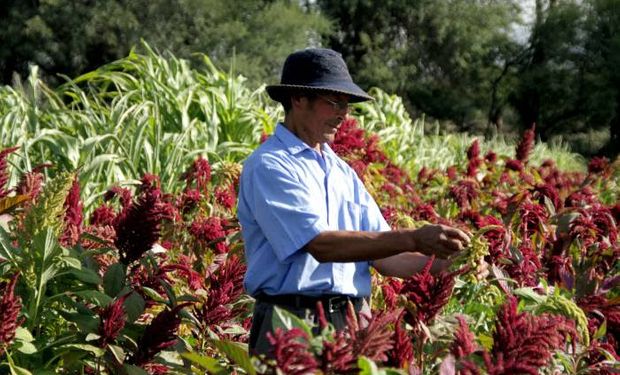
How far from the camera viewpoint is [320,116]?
2543 millimetres

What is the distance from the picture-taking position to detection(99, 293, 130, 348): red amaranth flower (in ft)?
6.71

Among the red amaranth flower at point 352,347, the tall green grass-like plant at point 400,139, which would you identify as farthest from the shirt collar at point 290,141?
the tall green grass-like plant at point 400,139

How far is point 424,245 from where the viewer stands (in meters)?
1.99

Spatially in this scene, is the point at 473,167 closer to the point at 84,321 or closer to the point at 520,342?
the point at 84,321

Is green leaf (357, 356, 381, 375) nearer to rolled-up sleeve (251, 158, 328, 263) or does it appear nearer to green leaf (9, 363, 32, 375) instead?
rolled-up sleeve (251, 158, 328, 263)

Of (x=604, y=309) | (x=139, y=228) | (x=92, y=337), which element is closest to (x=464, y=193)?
(x=604, y=309)

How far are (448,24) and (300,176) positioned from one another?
46596 mm

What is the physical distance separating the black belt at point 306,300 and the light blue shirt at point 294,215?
24mm

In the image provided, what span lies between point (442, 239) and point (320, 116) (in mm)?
726

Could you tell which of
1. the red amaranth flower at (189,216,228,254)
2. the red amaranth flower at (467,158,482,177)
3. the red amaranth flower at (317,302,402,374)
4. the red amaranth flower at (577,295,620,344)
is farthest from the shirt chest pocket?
the red amaranth flower at (467,158,482,177)

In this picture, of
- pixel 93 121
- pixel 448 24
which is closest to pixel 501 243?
pixel 93 121

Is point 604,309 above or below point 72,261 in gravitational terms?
below

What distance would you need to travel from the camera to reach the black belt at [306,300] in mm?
2396

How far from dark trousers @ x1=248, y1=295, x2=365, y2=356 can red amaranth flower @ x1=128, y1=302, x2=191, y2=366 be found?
1.04ft
